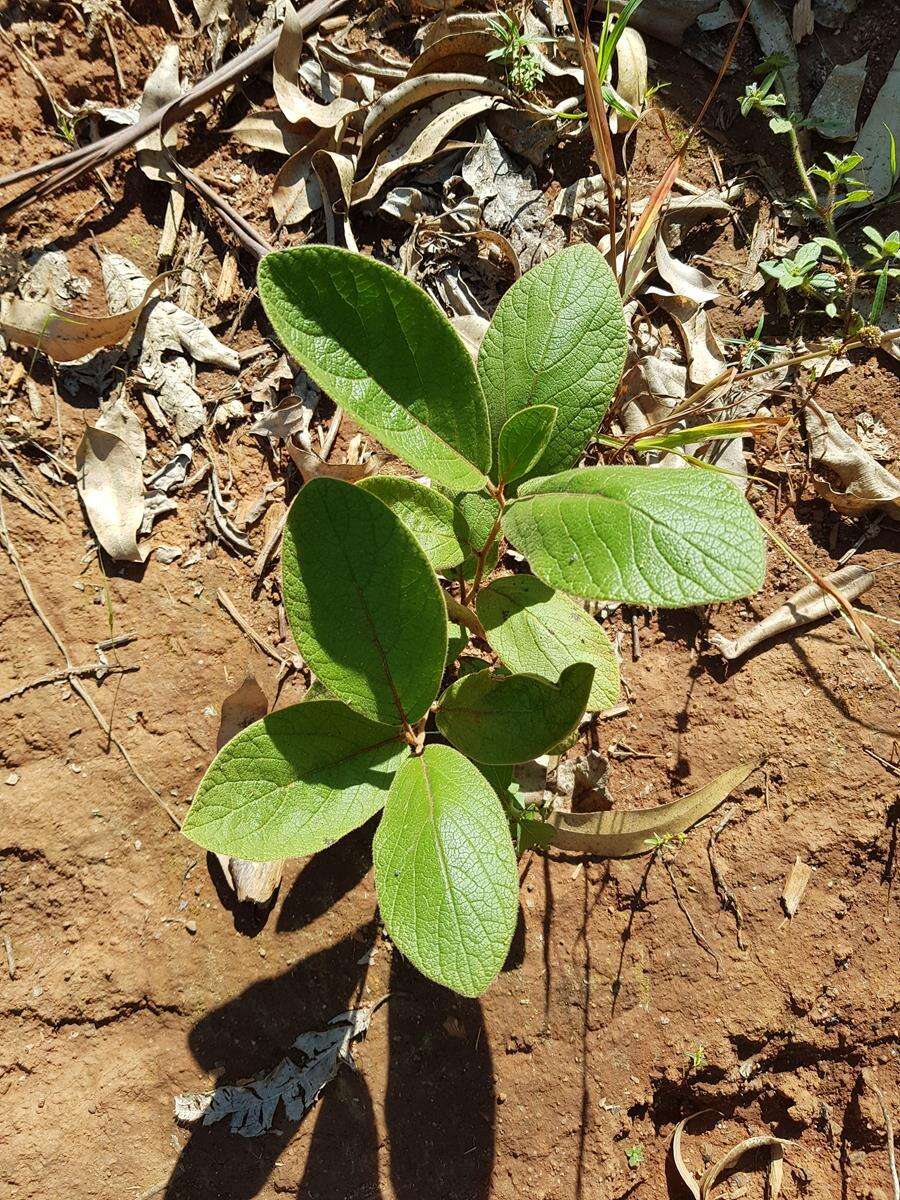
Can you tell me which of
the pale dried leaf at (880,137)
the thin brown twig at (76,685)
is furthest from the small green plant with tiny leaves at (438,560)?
the pale dried leaf at (880,137)

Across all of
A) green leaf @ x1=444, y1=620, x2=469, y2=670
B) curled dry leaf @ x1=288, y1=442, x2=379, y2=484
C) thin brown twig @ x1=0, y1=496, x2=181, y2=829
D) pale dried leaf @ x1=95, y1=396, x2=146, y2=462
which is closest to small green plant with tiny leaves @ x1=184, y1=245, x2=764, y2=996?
green leaf @ x1=444, y1=620, x2=469, y2=670

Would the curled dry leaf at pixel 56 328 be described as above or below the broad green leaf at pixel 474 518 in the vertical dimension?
above

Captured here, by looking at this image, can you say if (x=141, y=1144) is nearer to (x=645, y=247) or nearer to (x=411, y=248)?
(x=411, y=248)

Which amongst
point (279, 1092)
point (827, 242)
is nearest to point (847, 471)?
point (827, 242)

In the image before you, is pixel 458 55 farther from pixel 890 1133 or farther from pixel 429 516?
pixel 890 1133

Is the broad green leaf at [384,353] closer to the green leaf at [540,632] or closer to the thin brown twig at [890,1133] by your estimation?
the green leaf at [540,632]
